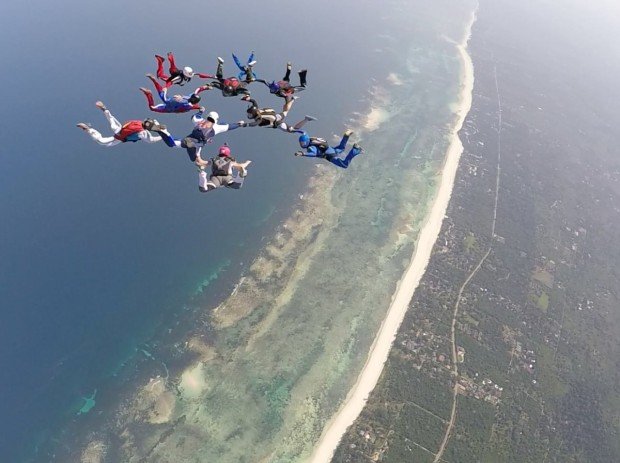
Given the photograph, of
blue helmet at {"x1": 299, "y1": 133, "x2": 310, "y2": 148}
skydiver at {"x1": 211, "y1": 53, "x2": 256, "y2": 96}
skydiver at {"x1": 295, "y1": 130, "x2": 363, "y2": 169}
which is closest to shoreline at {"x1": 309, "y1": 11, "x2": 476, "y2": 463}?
skydiver at {"x1": 295, "y1": 130, "x2": 363, "y2": 169}

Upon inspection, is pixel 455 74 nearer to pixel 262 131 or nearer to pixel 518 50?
pixel 518 50

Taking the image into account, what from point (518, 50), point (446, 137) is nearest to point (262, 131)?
point (446, 137)

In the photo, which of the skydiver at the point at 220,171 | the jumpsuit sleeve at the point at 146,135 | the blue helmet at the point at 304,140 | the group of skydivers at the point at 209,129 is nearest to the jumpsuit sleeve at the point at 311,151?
the group of skydivers at the point at 209,129

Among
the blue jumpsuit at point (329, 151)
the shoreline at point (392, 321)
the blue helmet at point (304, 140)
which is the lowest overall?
the shoreline at point (392, 321)

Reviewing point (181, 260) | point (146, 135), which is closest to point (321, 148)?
point (146, 135)

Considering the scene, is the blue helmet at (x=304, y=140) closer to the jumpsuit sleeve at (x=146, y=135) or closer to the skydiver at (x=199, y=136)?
the skydiver at (x=199, y=136)

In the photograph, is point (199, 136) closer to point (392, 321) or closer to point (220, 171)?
point (220, 171)
